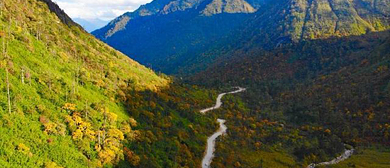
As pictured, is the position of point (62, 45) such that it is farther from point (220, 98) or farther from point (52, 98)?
point (220, 98)

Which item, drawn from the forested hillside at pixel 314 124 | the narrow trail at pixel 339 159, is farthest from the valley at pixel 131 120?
the forested hillside at pixel 314 124

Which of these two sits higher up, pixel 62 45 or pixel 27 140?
pixel 62 45

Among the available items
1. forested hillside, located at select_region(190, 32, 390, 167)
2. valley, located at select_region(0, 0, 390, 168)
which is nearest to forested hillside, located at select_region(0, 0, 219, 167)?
valley, located at select_region(0, 0, 390, 168)

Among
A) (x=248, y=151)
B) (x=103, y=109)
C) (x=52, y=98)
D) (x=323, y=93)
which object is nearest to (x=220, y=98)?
(x=323, y=93)

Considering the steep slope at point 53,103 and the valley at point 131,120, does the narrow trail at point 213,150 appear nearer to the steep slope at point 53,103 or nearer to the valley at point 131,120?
the valley at point 131,120

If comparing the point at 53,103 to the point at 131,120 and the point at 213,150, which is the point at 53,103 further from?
the point at 213,150

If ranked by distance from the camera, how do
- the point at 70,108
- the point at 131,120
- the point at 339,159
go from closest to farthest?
the point at 70,108
the point at 131,120
the point at 339,159

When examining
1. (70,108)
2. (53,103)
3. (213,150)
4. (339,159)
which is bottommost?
(339,159)

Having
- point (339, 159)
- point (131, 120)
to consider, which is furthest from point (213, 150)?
point (339, 159)
